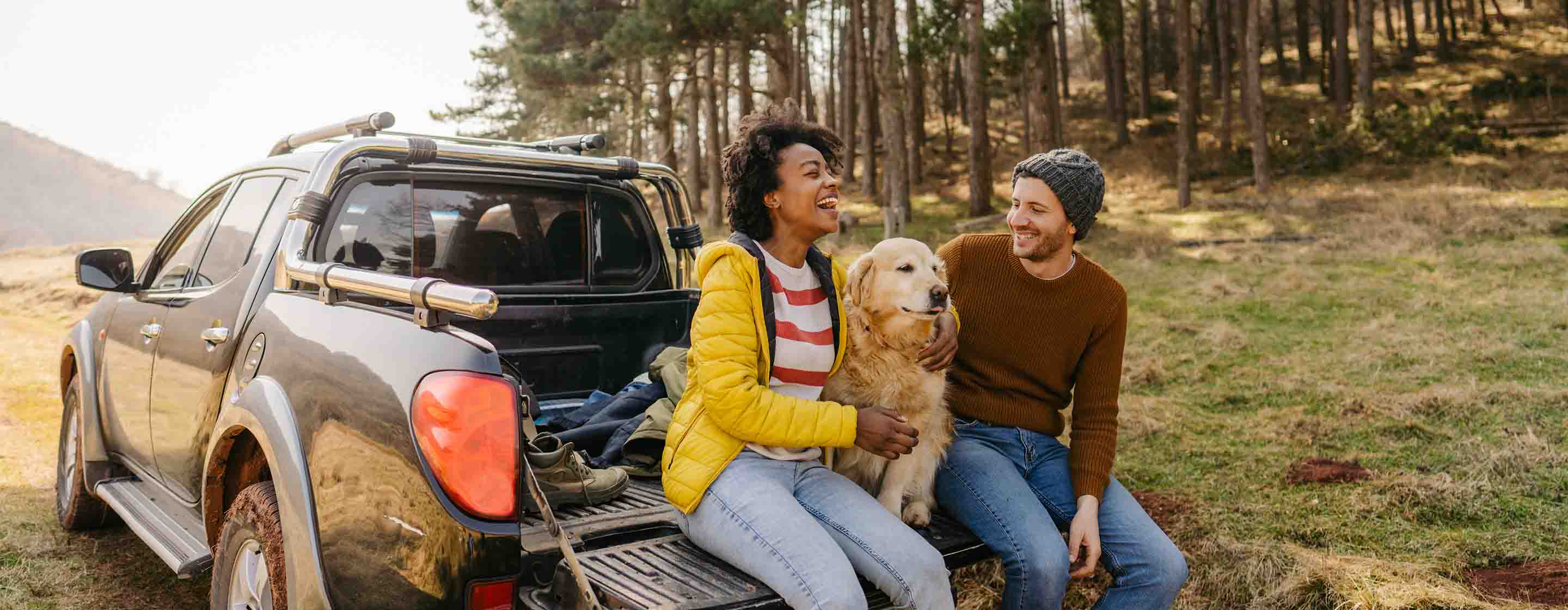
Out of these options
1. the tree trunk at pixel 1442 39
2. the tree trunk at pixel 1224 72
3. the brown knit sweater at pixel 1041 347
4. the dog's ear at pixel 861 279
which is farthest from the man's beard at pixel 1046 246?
the tree trunk at pixel 1442 39

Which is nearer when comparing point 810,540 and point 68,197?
point 810,540

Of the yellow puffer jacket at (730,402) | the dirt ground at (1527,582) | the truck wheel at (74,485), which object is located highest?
the yellow puffer jacket at (730,402)

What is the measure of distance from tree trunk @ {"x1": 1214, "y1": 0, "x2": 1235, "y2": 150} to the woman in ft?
85.2

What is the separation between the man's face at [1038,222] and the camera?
10.8 feet

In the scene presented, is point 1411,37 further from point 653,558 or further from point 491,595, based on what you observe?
point 491,595

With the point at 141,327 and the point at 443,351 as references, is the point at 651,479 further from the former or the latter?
the point at 141,327

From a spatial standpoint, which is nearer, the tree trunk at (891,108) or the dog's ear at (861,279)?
the dog's ear at (861,279)

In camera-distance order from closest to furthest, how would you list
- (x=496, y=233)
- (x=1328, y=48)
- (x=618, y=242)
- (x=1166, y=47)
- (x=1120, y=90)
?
1. (x=496, y=233)
2. (x=618, y=242)
3. (x=1120, y=90)
4. (x=1328, y=48)
5. (x=1166, y=47)

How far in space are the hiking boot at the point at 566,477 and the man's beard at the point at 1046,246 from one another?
1508 millimetres

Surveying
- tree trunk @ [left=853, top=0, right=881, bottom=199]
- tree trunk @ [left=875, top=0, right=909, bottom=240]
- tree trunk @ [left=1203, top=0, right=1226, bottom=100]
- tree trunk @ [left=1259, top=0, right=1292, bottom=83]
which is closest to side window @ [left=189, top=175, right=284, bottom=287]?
tree trunk @ [left=875, top=0, right=909, bottom=240]

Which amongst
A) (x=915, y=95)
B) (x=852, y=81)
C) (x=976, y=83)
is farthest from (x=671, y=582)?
(x=915, y=95)

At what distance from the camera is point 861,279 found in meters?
3.12

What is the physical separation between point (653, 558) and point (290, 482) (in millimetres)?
957

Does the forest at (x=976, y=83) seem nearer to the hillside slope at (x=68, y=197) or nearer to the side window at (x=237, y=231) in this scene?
the hillside slope at (x=68, y=197)
